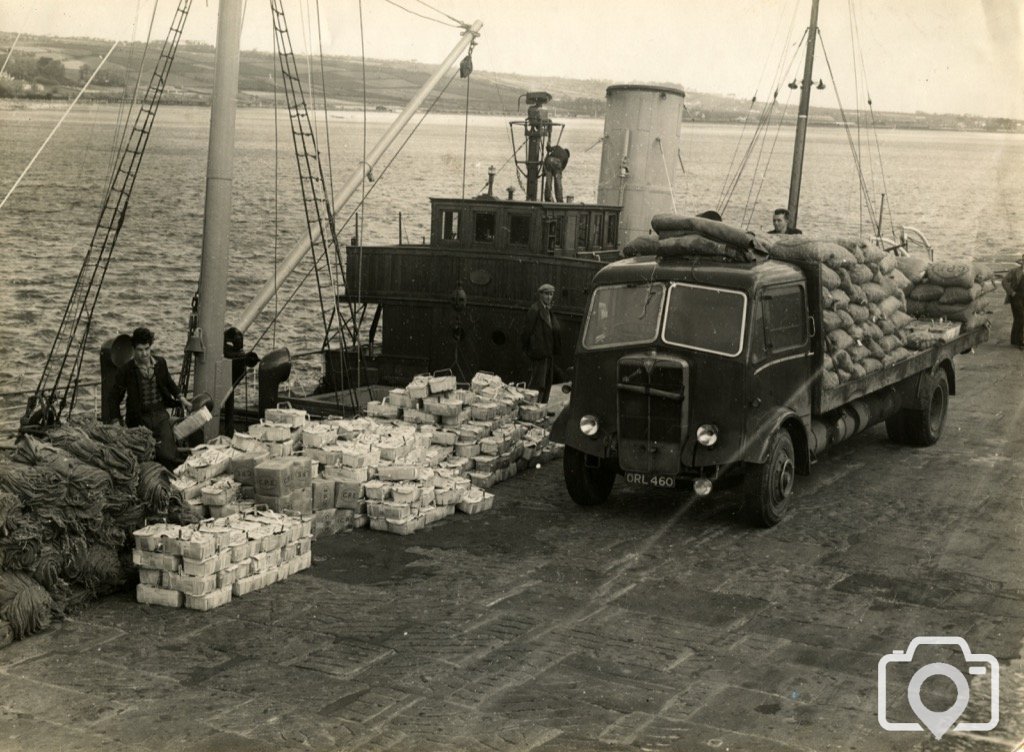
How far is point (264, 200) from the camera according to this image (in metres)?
75.2

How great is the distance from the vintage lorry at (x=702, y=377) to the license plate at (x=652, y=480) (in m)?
0.01

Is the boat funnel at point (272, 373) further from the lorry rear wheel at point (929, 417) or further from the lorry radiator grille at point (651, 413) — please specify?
the lorry rear wheel at point (929, 417)

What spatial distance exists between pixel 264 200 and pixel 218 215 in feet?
210

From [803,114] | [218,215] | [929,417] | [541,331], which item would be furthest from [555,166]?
[218,215]

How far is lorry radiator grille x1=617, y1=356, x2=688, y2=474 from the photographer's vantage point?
1100 centimetres

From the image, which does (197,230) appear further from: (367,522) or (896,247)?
(367,522)

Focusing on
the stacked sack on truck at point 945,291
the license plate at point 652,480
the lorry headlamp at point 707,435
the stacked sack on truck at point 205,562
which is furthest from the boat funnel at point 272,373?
the stacked sack on truck at point 945,291

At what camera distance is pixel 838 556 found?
10.4m

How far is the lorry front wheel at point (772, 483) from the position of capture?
1112 cm

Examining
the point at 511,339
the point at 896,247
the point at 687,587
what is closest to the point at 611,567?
the point at 687,587

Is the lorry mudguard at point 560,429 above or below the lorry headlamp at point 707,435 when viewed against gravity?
below

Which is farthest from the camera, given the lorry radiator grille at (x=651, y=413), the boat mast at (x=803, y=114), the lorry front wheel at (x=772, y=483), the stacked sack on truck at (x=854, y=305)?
the boat mast at (x=803, y=114)

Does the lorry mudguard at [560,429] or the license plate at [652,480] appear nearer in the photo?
the license plate at [652,480]

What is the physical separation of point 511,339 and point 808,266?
10771 mm
